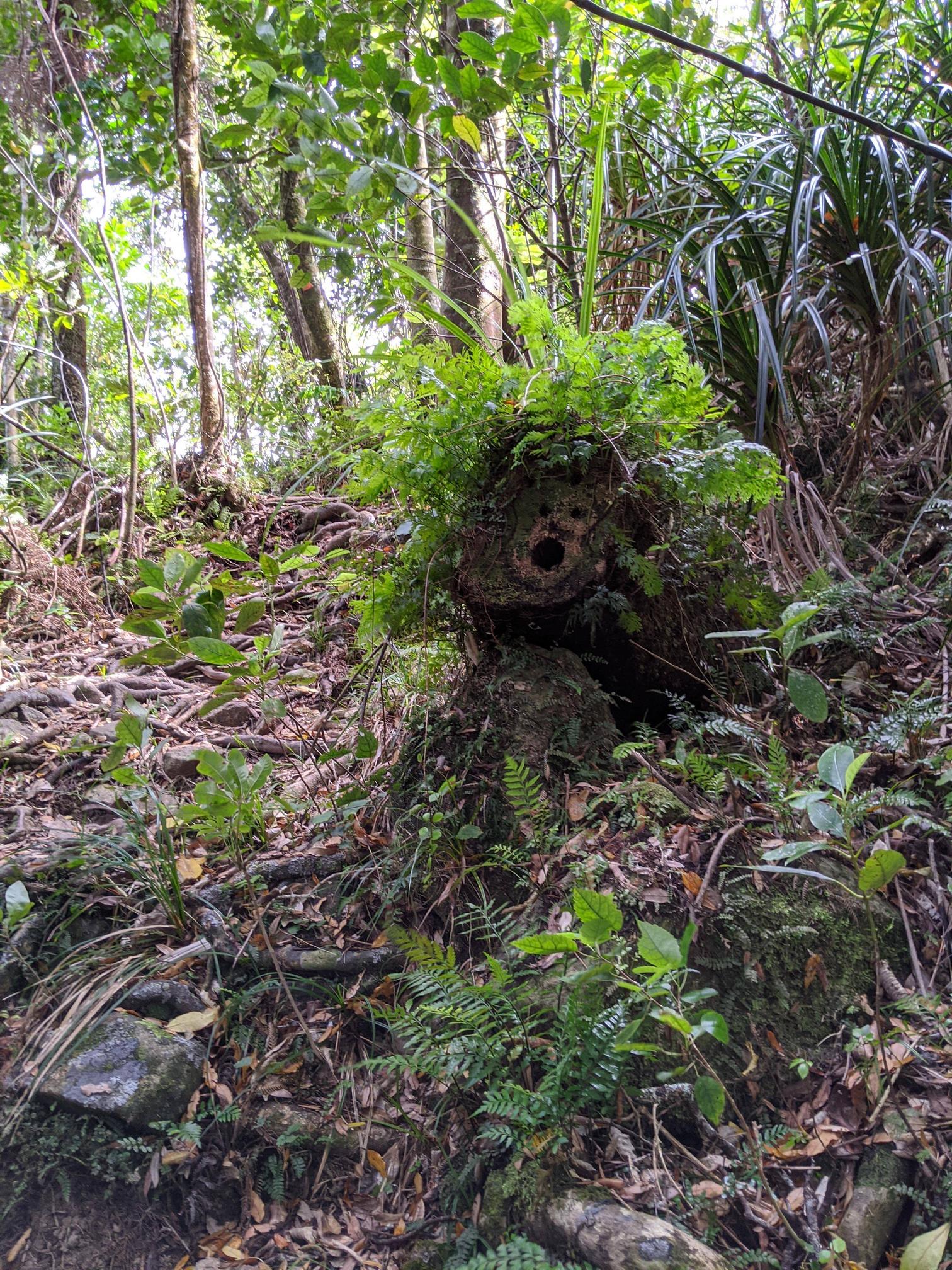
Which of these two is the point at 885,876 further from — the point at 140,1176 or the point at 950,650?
the point at 140,1176

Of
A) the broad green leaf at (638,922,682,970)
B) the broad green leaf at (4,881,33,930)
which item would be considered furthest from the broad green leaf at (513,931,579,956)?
the broad green leaf at (4,881,33,930)

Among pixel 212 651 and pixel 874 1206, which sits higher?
pixel 212 651

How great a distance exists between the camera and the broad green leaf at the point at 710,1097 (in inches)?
51.4

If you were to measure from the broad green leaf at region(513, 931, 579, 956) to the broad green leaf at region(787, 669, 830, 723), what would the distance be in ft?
2.47

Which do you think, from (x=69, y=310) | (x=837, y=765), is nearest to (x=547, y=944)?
(x=837, y=765)

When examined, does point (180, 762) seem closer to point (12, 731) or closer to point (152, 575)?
point (12, 731)

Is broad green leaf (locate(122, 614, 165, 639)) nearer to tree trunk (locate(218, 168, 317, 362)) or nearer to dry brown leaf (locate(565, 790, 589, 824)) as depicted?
dry brown leaf (locate(565, 790, 589, 824))

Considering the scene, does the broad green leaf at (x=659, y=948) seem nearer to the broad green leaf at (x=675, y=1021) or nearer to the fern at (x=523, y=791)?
the broad green leaf at (x=675, y=1021)

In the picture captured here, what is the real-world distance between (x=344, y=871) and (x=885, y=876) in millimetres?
1408

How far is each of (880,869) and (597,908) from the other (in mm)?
514

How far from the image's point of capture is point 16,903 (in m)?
2.07

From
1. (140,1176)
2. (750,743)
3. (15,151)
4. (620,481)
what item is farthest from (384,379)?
(15,151)

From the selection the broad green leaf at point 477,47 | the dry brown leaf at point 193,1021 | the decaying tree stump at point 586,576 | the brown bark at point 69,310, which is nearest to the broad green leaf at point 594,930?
the decaying tree stump at point 586,576

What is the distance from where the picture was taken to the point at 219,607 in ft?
6.70
